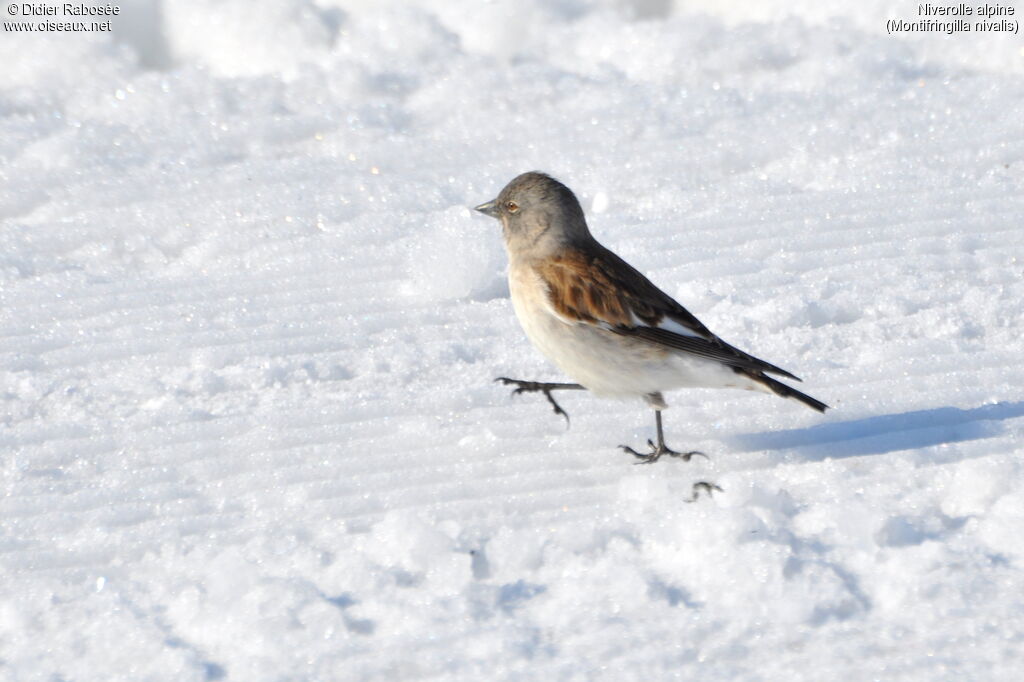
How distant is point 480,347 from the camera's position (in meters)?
4.44

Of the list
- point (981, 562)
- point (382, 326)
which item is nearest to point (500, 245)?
point (382, 326)

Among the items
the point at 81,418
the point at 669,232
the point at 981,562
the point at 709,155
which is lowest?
the point at 981,562

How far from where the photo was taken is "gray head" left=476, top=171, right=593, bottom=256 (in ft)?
13.2

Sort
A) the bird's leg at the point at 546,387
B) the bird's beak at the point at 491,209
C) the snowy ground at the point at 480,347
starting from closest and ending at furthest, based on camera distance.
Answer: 1. the snowy ground at the point at 480,347
2. the bird's leg at the point at 546,387
3. the bird's beak at the point at 491,209

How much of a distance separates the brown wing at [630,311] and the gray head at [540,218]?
202 mm

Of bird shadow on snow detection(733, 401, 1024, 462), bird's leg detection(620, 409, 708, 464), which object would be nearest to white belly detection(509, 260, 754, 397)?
bird's leg detection(620, 409, 708, 464)

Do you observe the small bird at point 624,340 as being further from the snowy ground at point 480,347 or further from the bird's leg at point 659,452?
the snowy ground at point 480,347

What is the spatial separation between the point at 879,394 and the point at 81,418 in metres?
2.65

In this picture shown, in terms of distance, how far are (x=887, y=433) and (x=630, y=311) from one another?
0.91 metres

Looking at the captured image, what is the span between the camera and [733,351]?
368 centimetres

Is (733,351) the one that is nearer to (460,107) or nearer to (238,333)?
(238,333)

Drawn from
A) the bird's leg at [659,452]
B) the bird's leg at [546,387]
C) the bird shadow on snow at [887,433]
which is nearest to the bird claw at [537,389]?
the bird's leg at [546,387]

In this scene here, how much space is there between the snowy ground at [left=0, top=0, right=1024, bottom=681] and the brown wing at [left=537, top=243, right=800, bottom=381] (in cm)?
36

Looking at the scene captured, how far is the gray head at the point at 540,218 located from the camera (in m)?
4.03
